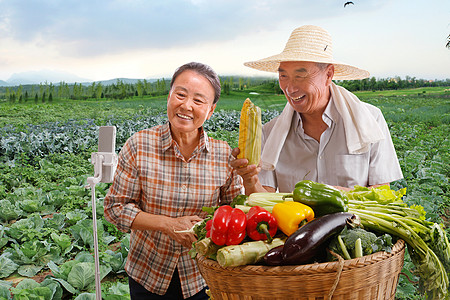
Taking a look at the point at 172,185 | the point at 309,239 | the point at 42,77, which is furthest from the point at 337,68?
the point at 42,77

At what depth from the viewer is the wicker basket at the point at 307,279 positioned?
3.10 feet

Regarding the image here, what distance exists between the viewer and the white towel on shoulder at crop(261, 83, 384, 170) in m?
1.78

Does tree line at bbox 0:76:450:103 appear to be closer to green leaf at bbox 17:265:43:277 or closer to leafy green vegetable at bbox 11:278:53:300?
green leaf at bbox 17:265:43:277

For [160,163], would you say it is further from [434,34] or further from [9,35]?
[9,35]

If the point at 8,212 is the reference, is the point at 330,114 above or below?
above

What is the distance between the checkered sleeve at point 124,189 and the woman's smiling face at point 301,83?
2.24 feet

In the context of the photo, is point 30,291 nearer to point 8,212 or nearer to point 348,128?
point 8,212

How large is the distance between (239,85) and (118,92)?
613 centimetres

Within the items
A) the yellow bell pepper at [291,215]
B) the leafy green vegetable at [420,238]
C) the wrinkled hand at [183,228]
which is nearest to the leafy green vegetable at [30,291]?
the wrinkled hand at [183,228]

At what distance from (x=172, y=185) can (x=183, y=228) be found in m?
0.20

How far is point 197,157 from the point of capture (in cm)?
160

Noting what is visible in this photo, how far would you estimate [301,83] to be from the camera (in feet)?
5.70

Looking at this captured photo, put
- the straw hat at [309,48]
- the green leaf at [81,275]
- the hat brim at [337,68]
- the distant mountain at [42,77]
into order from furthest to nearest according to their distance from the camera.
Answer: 1. the distant mountain at [42,77]
2. the green leaf at [81,275]
3. the hat brim at [337,68]
4. the straw hat at [309,48]

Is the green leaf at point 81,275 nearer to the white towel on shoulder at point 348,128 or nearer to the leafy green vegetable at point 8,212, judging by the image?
the white towel on shoulder at point 348,128
